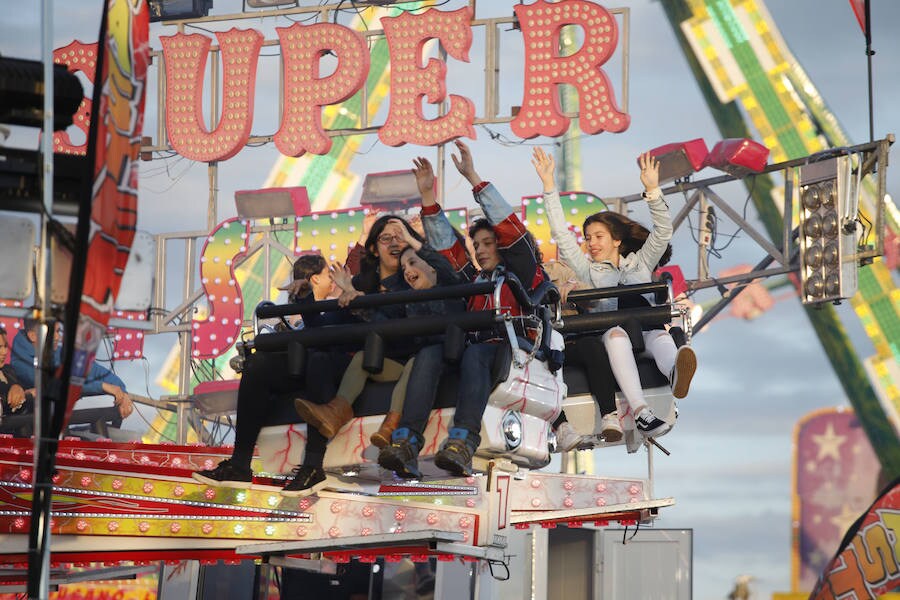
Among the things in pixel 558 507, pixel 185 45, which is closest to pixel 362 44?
pixel 185 45

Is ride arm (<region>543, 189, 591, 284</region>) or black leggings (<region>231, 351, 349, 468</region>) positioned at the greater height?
ride arm (<region>543, 189, 591, 284</region>)

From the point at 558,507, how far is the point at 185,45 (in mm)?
10934

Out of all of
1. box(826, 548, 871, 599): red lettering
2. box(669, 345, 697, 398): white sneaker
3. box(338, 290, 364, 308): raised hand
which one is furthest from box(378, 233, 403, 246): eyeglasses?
box(826, 548, 871, 599): red lettering

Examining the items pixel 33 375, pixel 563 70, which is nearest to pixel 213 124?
pixel 563 70

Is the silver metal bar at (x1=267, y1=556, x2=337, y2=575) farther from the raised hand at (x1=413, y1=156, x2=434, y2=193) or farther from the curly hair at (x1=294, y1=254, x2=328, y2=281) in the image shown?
the raised hand at (x1=413, y1=156, x2=434, y2=193)

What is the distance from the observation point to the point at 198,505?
748 centimetres

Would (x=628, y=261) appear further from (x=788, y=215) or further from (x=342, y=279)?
(x=788, y=215)

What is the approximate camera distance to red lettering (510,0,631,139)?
54.1ft

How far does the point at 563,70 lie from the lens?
1686 cm

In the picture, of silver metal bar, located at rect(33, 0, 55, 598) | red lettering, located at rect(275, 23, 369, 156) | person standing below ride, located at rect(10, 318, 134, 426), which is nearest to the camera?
silver metal bar, located at rect(33, 0, 55, 598)

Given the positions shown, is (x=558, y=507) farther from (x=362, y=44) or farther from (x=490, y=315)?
(x=362, y=44)

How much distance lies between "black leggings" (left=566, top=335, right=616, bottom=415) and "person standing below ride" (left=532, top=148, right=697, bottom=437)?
1.6 inches

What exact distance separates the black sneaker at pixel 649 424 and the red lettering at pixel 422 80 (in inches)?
374

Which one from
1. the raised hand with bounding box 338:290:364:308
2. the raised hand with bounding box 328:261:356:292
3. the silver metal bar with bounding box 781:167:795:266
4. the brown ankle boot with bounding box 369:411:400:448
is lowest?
the brown ankle boot with bounding box 369:411:400:448
